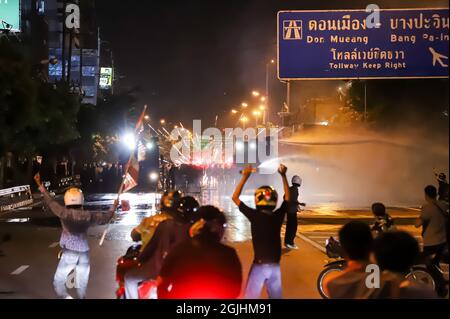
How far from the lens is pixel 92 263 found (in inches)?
494

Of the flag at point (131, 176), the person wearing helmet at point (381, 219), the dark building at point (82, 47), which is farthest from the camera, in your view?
the dark building at point (82, 47)

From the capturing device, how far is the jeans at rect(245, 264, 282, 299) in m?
6.12

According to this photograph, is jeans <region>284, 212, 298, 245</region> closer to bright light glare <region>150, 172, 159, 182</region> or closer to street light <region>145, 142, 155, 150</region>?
street light <region>145, 142, 155, 150</region>

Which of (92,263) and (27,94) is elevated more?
(27,94)

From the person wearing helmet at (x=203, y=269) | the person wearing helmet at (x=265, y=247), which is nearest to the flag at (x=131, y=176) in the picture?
the person wearing helmet at (x=265, y=247)

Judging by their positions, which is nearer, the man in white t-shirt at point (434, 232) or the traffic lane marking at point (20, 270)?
the man in white t-shirt at point (434, 232)

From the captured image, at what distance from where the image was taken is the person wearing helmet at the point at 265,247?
6.16 metres

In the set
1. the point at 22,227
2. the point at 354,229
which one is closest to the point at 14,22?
the point at 22,227

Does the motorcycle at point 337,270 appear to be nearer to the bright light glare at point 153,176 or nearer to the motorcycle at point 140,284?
the motorcycle at point 140,284

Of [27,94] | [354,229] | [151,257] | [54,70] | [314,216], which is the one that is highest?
[54,70]

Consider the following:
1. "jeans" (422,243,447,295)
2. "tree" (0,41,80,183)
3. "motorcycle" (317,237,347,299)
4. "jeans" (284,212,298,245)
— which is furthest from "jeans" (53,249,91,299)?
"tree" (0,41,80,183)

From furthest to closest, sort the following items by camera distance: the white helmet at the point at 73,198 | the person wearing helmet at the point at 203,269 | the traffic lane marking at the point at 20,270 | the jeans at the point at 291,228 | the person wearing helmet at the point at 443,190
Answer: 1. the jeans at the point at 291,228
2. the traffic lane marking at the point at 20,270
3. the person wearing helmet at the point at 443,190
4. the white helmet at the point at 73,198
5. the person wearing helmet at the point at 203,269
